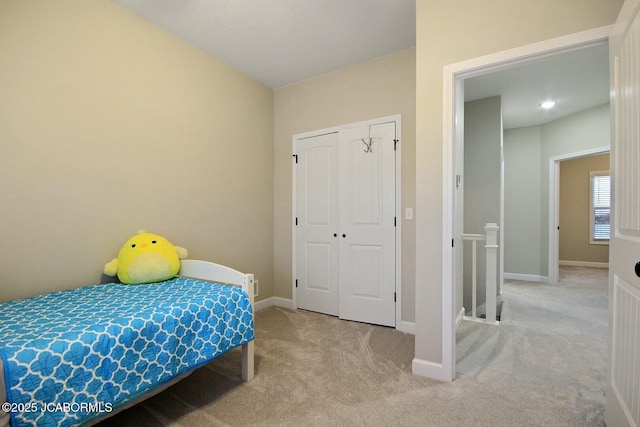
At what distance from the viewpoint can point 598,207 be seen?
244 inches

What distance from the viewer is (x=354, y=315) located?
3.10m

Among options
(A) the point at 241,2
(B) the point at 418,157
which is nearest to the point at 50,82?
(A) the point at 241,2

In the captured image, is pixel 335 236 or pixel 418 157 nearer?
pixel 418 157

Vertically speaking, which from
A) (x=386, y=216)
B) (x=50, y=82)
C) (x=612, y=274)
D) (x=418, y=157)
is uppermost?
(x=50, y=82)

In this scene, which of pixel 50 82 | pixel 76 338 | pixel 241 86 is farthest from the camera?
pixel 241 86

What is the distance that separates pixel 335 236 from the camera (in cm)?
326

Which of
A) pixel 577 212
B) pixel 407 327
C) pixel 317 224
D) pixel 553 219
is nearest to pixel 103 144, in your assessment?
pixel 317 224

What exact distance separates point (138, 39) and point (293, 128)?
167 cm

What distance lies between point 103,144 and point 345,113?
218 centimetres

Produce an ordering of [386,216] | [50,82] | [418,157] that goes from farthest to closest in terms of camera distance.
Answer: [386,216], [418,157], [50,82]

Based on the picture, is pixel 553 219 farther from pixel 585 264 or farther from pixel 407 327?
pixel 407 327

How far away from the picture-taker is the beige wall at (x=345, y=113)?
9.29ft

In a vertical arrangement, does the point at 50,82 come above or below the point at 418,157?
above

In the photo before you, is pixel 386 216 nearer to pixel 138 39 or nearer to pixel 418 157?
pixel 418 157
